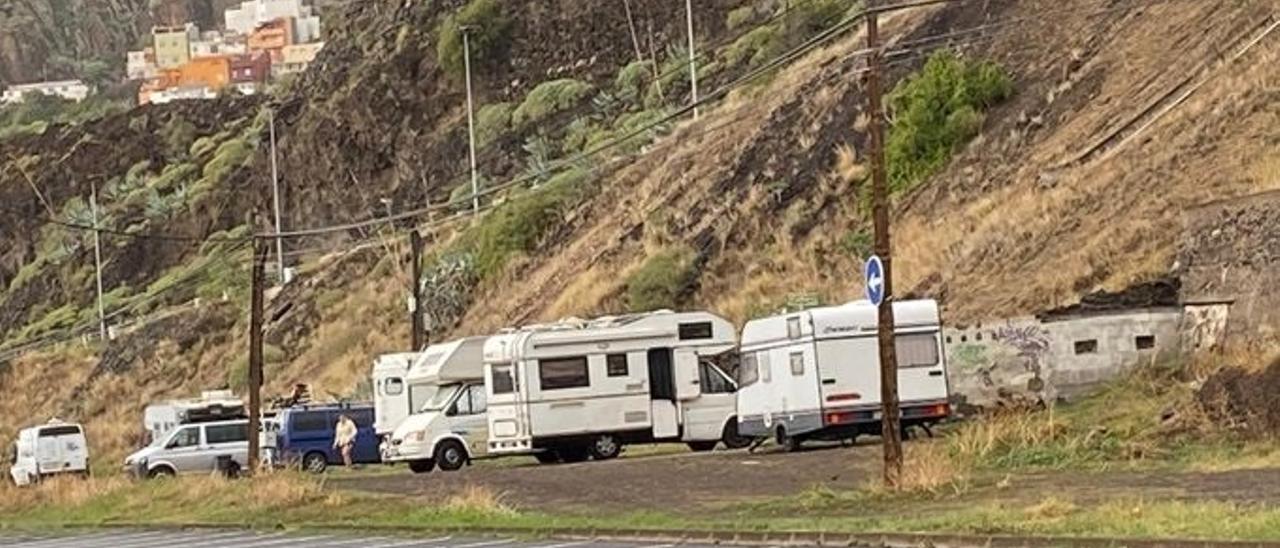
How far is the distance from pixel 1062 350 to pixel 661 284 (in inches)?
895

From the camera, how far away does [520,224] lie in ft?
239

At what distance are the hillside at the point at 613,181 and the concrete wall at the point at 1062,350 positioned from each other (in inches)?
116

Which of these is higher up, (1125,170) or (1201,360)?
(1125,170)

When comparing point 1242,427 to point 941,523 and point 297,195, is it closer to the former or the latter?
point 941,523

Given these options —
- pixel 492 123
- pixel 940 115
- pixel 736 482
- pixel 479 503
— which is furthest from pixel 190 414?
pixel 492 123

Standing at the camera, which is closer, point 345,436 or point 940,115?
point 345,436

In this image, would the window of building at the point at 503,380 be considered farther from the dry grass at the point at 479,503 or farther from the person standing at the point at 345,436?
the person standing at the point at 345,436

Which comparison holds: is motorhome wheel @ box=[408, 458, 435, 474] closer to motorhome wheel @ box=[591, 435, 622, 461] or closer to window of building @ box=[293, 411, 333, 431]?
motorhome wheel @ box=[591, 435, 622, 461]

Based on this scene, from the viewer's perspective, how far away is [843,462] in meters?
33.8

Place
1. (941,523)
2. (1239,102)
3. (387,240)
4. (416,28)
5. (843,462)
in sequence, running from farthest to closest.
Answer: (416,28), (387,240), (1239,102), (843,462), (941,523)

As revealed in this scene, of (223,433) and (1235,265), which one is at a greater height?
(1235,265)

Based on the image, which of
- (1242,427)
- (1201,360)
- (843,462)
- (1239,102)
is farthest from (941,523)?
(1239,102)

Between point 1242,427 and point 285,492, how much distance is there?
15090 mm

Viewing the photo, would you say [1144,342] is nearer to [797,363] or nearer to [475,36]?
[797,363]
